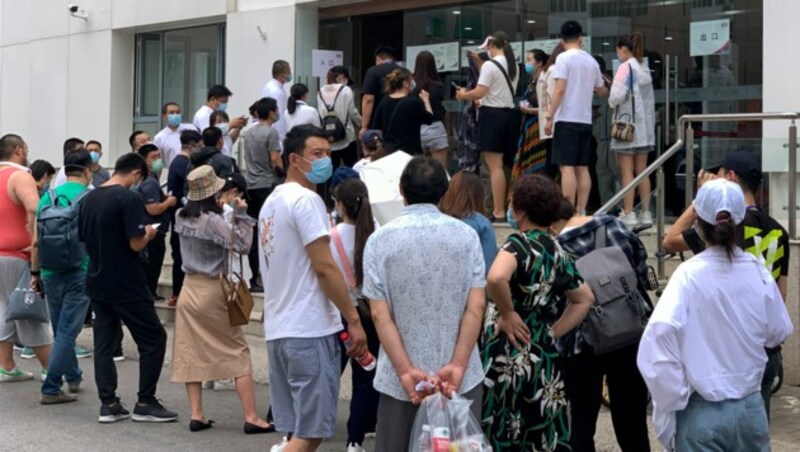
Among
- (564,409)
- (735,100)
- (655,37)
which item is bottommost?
(564,409)

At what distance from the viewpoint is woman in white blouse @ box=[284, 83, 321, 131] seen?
44.0 feet

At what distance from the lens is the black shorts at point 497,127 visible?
11.8 m

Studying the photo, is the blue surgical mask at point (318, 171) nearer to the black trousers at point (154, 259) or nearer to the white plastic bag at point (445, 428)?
the white plastic bag at point (445, 428)

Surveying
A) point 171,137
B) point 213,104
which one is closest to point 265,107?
point 213,104

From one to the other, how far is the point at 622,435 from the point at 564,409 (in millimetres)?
906

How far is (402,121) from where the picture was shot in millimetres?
11273

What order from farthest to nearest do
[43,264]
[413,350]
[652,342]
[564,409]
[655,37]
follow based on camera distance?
[655,37] < [43,264] < [564,409] < [413,350] < [652,342]

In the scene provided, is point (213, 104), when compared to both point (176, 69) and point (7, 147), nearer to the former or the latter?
point (7, 147)

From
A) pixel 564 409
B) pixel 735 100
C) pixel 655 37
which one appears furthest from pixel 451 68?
pixel 564 409

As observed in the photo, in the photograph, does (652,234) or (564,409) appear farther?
(652,234)

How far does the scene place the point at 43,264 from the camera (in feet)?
31.1

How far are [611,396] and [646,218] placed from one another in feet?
11.6

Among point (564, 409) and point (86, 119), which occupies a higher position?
point (86, 119)

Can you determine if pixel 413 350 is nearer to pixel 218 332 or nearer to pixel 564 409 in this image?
pixel 564 409
